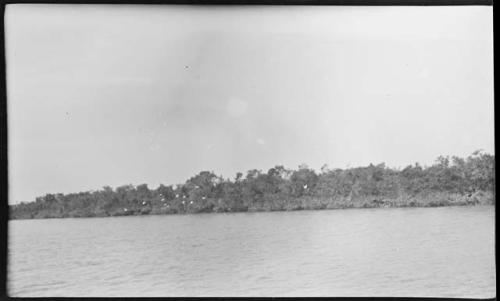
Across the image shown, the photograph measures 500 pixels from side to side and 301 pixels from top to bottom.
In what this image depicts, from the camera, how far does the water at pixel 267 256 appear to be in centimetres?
260

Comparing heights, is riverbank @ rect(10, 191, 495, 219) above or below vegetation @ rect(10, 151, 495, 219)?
below

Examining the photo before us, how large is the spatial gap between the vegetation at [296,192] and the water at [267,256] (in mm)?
→ 42

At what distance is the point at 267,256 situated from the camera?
8.56ft

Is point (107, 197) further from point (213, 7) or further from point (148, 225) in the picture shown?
point (213, 7)

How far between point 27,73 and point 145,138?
530 millimetres

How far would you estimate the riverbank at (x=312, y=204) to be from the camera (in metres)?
2.62

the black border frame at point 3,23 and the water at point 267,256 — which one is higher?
the black border frame at point 3,23

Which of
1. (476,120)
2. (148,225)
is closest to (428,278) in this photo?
(476,120)

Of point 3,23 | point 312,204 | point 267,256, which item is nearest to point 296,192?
point 312,204

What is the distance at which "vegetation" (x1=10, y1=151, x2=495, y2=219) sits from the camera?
261 cm

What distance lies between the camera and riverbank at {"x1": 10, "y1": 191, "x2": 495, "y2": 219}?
2.62m

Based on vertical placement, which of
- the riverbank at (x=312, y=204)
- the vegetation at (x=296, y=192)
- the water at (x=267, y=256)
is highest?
the vegetation at (x=296, y=192)

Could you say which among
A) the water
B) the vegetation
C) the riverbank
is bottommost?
the water

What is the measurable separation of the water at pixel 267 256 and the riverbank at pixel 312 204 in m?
0.03
